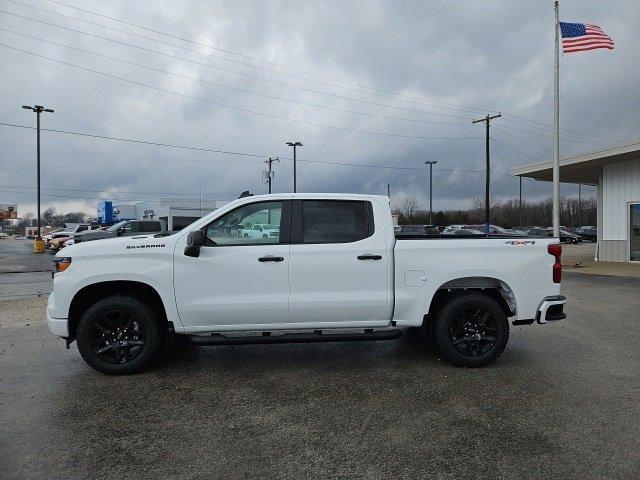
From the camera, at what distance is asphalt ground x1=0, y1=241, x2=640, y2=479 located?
308cm

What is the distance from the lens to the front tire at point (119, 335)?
4727 mm

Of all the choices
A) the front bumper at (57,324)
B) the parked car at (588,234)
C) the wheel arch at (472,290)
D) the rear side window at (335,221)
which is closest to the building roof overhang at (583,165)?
the wheel arch at (472,290)

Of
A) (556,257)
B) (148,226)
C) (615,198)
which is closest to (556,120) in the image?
(615,198)

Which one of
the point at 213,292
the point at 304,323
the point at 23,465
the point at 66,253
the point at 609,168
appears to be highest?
the point at 609,168

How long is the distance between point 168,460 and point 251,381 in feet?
5.15

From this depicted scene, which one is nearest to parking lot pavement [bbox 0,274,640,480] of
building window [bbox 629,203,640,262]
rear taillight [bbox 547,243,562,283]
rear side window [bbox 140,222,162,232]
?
rear taillight [bbox 547,243,562,283]

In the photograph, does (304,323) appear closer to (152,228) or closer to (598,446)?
(598,446)

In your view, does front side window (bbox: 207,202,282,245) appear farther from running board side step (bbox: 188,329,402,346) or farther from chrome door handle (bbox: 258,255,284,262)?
running board side step (bbox: 188,329,402,346)

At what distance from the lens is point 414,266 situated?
4.88 meters

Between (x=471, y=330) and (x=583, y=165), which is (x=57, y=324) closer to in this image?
(x=471, y=330)

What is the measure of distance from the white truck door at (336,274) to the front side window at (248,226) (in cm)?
22

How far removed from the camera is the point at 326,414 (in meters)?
3.87

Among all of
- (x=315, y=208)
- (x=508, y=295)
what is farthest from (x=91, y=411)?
(x=508, y=295)

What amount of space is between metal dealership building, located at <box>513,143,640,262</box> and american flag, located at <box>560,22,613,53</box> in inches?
161
